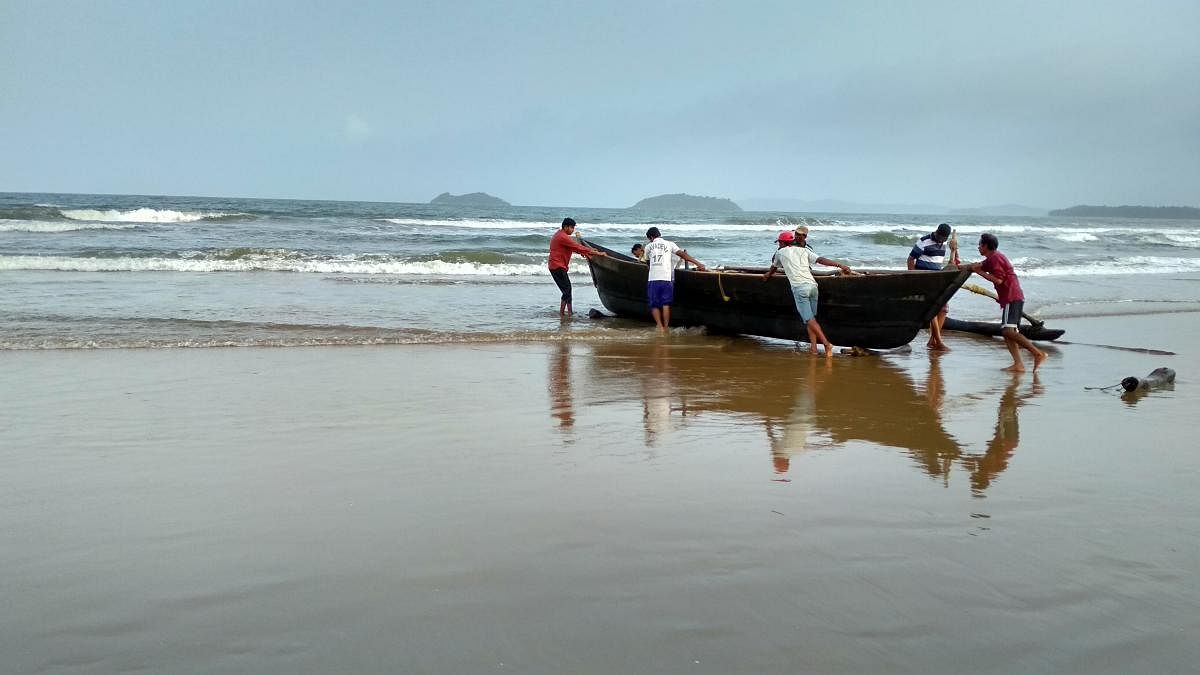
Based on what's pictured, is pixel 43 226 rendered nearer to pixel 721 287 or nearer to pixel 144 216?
pixel 144 216

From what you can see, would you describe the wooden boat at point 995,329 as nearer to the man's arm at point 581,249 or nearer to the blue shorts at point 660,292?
the blue shorts at point 660,292

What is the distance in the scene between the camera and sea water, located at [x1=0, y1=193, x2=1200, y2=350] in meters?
10.8

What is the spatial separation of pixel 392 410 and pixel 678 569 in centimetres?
345

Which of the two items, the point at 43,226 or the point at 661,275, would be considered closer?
the point at 661,275

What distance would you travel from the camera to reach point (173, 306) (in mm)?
12750

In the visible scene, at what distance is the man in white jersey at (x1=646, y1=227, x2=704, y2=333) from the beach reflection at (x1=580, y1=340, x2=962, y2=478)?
1315 mm

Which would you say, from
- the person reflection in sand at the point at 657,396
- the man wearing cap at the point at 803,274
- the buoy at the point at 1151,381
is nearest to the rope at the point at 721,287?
the man wearing cap at the point at 803,274

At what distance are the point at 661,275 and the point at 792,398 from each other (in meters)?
4.69

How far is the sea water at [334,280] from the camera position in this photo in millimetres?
10820

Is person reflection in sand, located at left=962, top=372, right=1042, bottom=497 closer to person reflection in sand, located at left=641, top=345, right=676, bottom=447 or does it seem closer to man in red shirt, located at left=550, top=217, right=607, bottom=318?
Answer: person reflection in sand, located at left=641, top=345, right=676, bottom=447

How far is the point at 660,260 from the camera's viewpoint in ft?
37.9

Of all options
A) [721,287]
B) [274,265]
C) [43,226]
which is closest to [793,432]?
[721,287]

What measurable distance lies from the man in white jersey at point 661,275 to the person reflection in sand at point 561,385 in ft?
5.36

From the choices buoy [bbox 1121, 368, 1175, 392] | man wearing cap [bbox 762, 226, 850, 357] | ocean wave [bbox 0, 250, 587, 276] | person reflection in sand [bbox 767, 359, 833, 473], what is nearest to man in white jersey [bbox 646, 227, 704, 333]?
man wearing cap [bbox 762, 226, 850, 357]
